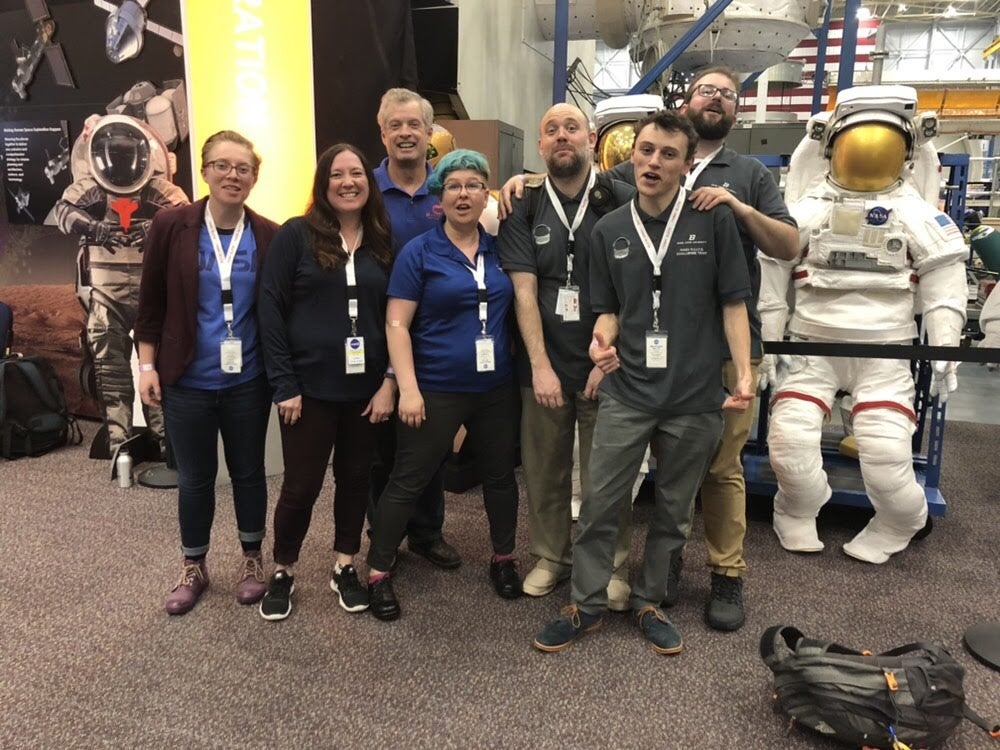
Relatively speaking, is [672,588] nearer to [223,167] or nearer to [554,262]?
[554,262]

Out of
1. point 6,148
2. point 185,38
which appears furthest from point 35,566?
point 6,148

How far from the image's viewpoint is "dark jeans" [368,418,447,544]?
277 centimetres

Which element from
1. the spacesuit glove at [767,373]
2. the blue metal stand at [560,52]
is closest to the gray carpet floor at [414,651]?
the spacesuit glove at [767,373]

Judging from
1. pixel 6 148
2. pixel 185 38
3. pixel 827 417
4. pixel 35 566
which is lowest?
pixel 35 566

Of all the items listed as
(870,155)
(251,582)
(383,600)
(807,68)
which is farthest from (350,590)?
(807,68)

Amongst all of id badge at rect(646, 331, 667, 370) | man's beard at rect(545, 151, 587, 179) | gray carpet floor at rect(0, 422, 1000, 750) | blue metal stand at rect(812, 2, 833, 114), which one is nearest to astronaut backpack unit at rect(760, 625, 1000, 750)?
gray carpet floor at rect(0, 422, 1000, 750)

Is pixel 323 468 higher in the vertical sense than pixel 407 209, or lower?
lower

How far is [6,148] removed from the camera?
4.77m

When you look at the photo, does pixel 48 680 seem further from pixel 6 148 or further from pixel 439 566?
pixel 6 148

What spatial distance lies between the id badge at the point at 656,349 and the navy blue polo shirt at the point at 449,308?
1.63 ft

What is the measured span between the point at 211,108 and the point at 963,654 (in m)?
3.82

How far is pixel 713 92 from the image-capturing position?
7.80 feet

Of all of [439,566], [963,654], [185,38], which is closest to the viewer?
[963,654]

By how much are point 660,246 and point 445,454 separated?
3.25ft
